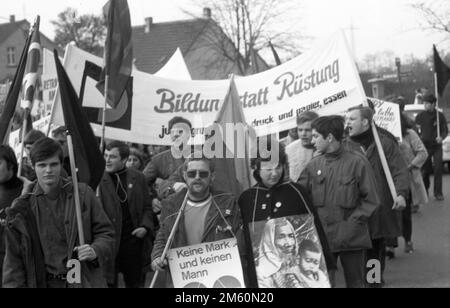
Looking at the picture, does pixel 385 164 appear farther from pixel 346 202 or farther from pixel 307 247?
pixel 307 247

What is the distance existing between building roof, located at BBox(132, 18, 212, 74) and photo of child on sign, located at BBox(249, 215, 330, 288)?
87.4 ft

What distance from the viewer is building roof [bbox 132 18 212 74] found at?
33.5 metres

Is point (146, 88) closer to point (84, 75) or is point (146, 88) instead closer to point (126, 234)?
point (84, 75)

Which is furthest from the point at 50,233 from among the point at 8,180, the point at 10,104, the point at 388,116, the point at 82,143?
the point at 388,116

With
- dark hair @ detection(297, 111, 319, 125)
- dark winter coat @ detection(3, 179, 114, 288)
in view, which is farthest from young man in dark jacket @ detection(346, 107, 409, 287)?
dark winter coat @ detection(3, 179, 114, 288)

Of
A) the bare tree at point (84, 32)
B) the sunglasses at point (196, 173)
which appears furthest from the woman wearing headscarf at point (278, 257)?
the bare tree at point (84, 32)

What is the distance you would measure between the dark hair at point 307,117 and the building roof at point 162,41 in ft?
77.8

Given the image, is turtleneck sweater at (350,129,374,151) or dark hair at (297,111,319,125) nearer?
turtleneck sweater at (350,129,374,151)

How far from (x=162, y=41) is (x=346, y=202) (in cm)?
3749

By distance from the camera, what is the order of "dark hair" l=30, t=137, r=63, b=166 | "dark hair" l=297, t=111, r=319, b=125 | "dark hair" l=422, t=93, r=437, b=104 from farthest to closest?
"dark hair" l=422, t=93, r=437, b=104 → "dark hair" l=297, t=111, r=319, b=125 → "dark hair" l=30, t=137, r=63, b=166

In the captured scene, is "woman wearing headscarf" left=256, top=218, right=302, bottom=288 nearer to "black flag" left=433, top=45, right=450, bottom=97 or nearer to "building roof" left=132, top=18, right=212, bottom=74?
"black flag" left=433, top=45, right=450, bottom=97

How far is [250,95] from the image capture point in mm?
8844
